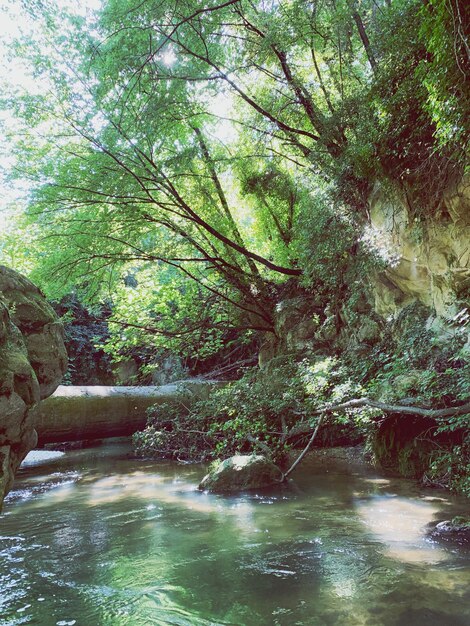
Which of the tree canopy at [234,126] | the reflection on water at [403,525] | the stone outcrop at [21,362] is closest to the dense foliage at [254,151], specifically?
the tree canopy at [234,126]

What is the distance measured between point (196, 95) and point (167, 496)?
751 cm

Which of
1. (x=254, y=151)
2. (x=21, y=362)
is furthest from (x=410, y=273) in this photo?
(x=21, y=362)

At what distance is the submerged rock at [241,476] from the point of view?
6418mm

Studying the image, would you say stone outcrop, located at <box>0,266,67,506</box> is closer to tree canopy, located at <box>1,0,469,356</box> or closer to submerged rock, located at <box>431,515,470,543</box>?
tree canopy, located at <box>1,0,469,356</box>

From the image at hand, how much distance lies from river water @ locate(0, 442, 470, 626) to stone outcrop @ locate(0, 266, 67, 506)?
999 mm

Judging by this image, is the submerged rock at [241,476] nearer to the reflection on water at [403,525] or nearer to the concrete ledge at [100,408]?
the reflection on water at [403,525]

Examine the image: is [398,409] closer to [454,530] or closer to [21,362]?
[454,530]

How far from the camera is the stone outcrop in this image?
11.1 feet

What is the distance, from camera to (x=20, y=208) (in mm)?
9336

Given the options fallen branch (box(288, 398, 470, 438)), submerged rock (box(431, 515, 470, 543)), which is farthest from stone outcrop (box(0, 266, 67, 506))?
fallen branch (box(288, 398, 470, 438))

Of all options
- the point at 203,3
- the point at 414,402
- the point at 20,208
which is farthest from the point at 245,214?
the point at 414,402

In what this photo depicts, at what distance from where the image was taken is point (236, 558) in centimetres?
378

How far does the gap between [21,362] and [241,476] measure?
13.1 feet

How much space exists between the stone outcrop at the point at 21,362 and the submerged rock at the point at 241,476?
2.99 metres
